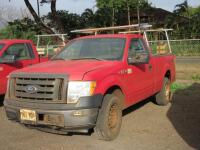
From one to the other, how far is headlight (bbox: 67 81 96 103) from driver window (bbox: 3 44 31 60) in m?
4.33

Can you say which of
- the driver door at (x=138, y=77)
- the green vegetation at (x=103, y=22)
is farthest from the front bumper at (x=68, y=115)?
the green vegetation at (x=103, y=22)

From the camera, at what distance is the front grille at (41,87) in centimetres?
609

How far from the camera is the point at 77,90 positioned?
6.02m

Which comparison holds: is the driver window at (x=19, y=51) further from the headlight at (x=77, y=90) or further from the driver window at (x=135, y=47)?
the headlight at (x=77, y=90)

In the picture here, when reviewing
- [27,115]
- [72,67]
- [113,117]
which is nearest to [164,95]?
[113,117]

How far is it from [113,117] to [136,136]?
544 millimetres

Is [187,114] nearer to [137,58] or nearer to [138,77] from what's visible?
[138,77]

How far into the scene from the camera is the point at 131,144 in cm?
638

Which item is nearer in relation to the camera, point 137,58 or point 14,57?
point 137,58

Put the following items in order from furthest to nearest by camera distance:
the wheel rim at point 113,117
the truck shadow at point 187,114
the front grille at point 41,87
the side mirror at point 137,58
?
the side mirror at point 137,58 → the truck shadow at point 187,114 → the wheel rim at point 113,117 → the front grille at point 41,87

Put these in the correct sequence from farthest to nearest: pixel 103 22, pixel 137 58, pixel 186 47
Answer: pixel 103 22, pixel 186 47, pixel 137 58

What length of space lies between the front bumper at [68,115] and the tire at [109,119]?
20 centimetres

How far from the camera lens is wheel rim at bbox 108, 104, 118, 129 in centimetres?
659

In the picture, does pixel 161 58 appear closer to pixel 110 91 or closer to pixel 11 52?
pixel 110 91
